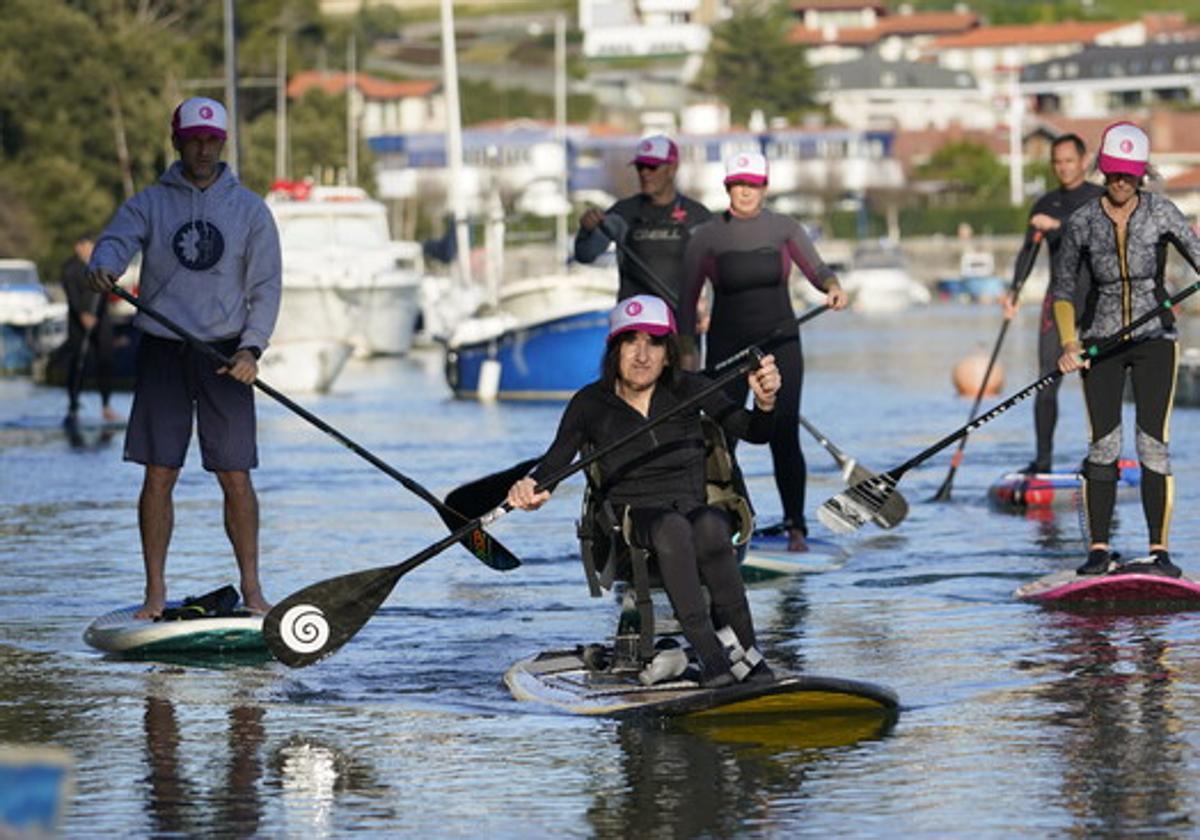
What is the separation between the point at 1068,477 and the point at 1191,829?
30.7 feet

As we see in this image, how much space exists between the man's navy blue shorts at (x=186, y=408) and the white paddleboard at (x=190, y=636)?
0.56 m

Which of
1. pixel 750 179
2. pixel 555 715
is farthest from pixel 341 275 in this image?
pixel 555 715

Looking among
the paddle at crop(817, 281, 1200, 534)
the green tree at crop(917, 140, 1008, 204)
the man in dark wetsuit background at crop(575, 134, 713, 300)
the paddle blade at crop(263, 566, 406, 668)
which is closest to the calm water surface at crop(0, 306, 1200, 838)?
the paddle blade at crop(263, 566, 406, 668)

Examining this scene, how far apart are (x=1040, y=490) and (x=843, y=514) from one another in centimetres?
513

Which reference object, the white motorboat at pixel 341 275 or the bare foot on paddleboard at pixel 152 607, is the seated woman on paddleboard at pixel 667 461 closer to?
the bare foot on paddleboard at pixel 152 607

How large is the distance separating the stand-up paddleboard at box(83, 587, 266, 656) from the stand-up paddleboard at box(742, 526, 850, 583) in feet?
8.99

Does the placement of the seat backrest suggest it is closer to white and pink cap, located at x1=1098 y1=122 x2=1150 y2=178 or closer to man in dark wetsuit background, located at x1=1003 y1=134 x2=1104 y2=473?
white and pink cap, located at x1=1098 y1=122 x2=1150 y2=178

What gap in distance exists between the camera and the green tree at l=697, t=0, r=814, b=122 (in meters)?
184

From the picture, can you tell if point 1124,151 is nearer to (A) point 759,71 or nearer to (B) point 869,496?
(B) point 869,496

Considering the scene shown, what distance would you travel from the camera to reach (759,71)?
186m

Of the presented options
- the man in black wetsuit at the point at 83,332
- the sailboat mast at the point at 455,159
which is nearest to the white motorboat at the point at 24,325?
the sailboat mast at the point at 455,159

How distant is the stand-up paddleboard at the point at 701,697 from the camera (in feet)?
28.8

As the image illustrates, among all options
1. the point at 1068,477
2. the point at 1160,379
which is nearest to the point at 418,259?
the point at 1068,477

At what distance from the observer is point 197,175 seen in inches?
434
